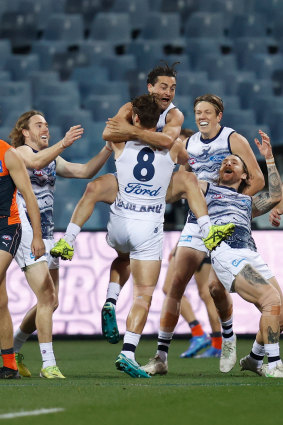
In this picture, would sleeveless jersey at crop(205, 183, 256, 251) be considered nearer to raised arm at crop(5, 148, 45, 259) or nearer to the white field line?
raised arm at crop(5, 148, 45, 259)

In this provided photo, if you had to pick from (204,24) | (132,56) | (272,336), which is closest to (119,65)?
(132,56)

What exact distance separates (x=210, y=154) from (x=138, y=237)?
1377 mm

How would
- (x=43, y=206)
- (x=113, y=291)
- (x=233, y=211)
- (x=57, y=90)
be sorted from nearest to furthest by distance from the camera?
(x=233, y=211)
(x=113, y=291)
(x=43, y=206)
(x=57, y=90)

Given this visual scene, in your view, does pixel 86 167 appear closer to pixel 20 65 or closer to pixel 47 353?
pixel 47 353

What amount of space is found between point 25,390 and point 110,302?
134cm

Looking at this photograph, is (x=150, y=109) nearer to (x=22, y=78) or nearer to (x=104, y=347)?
(x=104, y=347)

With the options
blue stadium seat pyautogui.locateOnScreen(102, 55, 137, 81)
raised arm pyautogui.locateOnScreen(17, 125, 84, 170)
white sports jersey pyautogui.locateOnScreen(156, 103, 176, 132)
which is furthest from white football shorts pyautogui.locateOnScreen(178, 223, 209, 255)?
blue stadium seat pyautogui.locateOnScreen(102, 55, 137, 81)

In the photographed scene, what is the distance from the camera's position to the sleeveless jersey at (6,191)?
6.09 metres

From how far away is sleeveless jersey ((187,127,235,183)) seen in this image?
7.41 metres

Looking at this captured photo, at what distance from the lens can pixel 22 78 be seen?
583 inches

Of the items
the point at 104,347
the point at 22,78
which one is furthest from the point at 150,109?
the point at 22,78

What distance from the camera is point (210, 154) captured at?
24.4 ft

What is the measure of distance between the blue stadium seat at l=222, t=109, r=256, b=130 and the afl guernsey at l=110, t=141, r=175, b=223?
8161 mm

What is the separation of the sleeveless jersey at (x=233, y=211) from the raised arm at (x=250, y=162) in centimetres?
25
